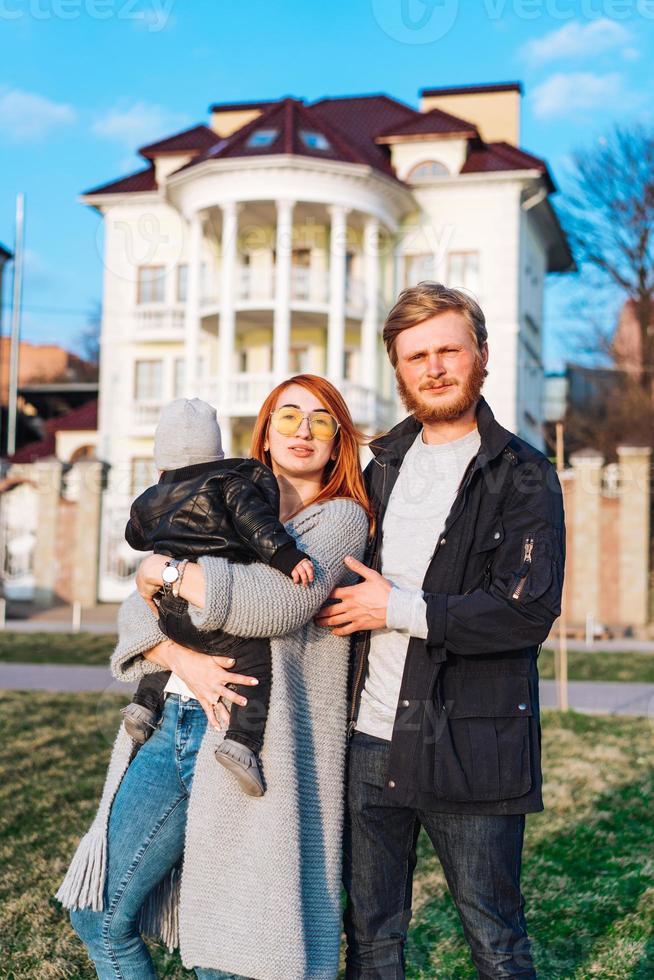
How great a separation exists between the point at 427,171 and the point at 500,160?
6.35 feet

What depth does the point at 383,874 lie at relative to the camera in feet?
9.02

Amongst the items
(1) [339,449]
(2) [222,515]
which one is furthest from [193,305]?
(2) [222,515]

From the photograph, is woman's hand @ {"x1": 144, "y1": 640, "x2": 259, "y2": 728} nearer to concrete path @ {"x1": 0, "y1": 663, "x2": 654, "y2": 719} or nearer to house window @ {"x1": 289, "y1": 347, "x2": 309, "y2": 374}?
concrete path @ {"x1": 0, "y1": 663, "x2": 654, "y2": 719}

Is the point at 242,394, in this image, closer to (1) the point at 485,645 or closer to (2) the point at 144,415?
(2) the point at 144,415

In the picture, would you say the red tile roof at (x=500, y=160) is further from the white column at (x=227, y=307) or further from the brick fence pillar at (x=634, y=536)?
the brick fence pillar at (x=634, y=536)

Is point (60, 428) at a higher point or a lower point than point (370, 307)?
lower

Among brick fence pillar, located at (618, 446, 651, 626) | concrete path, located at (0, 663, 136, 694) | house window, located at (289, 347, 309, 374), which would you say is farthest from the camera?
house window, located at (289, 347, 309, 374)

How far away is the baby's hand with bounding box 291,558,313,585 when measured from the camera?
8.17 feet

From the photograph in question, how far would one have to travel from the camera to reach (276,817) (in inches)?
96.7

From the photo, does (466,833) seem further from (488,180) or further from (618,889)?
(488,180)

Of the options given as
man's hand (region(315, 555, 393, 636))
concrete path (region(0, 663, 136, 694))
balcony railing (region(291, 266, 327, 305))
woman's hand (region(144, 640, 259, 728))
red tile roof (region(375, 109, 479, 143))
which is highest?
red tile roof (region(375, 109, 479, 143))

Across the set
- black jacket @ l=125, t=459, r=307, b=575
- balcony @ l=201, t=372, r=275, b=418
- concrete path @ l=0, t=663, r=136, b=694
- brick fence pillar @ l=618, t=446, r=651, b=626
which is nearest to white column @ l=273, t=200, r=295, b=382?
balcony @ l=201, t=372, r=275, b=418

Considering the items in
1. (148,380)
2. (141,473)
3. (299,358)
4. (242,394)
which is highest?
(299,358)

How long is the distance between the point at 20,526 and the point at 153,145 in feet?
40.8
